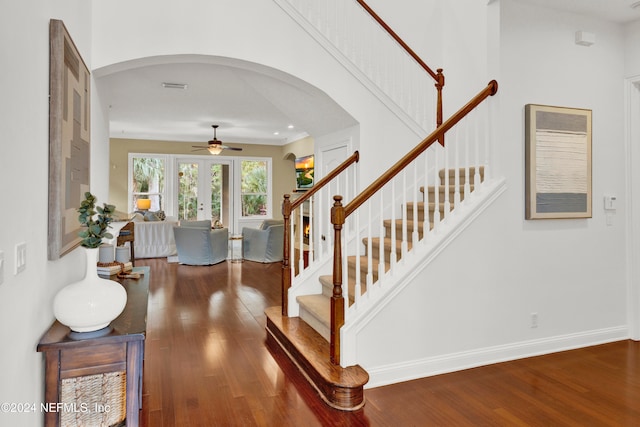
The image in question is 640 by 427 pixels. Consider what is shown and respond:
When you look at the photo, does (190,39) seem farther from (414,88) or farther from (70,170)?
(414,88)

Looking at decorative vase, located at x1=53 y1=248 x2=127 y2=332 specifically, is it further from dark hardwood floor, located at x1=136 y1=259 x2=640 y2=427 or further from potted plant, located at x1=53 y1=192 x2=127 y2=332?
dark hardwood floor, located at x1=136 y1=259 x2=640 y2=427

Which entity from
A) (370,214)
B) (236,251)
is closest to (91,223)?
(370,214)

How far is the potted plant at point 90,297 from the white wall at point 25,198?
0.36 ft

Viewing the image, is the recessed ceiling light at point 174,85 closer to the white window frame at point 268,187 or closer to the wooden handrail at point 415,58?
the wooden handrail at point 415,58

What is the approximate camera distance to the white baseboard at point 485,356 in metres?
2.99

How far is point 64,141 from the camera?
2133mm

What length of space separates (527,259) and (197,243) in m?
5.94

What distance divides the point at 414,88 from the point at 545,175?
174 cm

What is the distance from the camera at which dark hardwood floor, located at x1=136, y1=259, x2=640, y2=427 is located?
2514mm

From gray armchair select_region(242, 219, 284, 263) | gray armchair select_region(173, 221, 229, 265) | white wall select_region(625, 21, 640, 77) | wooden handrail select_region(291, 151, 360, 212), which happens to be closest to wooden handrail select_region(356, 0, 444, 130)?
wooden handrail select_region(291, 151, 360, 212)

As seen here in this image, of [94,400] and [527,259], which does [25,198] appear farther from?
[527,259]

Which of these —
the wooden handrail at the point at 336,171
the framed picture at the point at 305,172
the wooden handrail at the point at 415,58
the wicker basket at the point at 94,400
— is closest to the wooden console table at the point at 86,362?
the wicker basket at the point at 94,400

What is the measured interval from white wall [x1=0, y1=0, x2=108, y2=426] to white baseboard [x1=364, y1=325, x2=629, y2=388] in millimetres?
2032

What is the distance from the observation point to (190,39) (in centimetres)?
357
